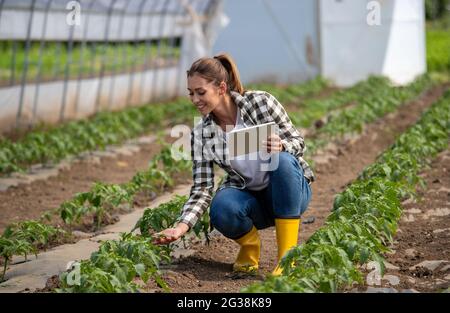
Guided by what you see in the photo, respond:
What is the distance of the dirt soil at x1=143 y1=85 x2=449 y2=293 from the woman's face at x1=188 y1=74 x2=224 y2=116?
0.91 m

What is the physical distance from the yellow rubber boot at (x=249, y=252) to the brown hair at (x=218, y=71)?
0.78m

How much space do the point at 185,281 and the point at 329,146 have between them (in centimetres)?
579

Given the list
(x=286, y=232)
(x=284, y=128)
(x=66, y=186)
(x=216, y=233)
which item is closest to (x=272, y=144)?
(x=284, y=128)

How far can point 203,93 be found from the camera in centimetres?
478

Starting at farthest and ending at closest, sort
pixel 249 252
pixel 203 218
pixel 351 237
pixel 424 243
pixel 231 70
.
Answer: pixel 424 243 → pixel 203 218 → pixel 249 252 → pixel 231 70 → pixel 351 237

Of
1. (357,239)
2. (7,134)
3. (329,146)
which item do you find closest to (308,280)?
(357,239)

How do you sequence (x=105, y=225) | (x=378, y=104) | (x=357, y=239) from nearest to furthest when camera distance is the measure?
(x=357, y=239) → (x=105, y=225) → (x=378, y=104)

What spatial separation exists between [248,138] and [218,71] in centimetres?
40

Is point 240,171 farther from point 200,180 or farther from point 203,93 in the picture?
point 203,93

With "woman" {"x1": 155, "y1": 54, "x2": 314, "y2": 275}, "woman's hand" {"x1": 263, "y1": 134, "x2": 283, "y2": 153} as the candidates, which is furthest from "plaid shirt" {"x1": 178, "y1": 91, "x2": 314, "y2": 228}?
"woman's hand" {"x1": 263, "y1": 134, "x2": 283, "y2": 153}

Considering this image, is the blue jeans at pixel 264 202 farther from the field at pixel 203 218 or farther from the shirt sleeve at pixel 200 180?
the field at pixel 203 218

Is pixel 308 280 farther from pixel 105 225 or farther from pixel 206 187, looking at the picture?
pixel 105 225

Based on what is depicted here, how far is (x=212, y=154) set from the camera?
4.98 meters

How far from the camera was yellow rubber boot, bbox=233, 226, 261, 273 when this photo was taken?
5039 mm
